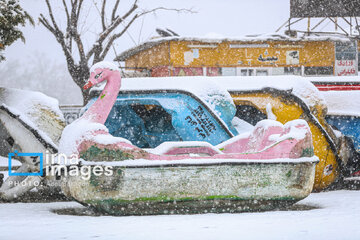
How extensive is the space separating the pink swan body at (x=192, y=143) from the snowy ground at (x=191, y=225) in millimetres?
593

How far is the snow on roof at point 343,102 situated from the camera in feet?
26.5

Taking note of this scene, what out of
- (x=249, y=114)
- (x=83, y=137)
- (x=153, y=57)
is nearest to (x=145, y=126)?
(x=249, y=114)

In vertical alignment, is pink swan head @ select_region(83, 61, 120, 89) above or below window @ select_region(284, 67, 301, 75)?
above

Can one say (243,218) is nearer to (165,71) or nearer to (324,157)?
(324,157)

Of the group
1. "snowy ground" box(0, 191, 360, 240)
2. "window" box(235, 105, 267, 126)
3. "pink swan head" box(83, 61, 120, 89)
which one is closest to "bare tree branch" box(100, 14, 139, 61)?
"window" box(235, 105, 267, 126)

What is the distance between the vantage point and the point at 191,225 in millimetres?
4816

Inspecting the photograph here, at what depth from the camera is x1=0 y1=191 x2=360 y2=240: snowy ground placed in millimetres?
4309

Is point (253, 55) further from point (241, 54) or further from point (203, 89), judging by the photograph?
point (203, 89)

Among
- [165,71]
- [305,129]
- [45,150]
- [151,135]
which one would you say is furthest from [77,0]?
[305,129]

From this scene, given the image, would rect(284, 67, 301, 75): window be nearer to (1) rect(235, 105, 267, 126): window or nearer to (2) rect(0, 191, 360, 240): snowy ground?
(1) rect(235, 105, 267, 126): window

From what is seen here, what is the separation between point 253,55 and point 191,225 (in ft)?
61.4

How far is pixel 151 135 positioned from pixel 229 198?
3079 millimetres

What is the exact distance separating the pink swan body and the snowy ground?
0.59 metres

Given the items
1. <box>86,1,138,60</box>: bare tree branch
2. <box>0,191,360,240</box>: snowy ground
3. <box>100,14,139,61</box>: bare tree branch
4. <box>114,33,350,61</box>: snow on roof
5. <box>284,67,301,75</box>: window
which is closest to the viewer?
<box>0,191,360,240</box>: snowy ground
